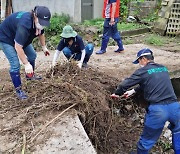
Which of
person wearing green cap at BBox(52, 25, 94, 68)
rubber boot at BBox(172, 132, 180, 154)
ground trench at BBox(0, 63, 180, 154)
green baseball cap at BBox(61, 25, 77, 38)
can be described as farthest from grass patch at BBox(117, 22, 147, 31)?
rubber boot at BBox(172, 132, 180, 154)

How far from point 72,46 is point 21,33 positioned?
1.67 metres

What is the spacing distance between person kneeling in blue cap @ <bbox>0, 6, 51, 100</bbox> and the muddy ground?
296 millimetres

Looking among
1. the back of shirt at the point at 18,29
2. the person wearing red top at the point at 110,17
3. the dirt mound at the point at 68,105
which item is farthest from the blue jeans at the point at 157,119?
the person wearing red top at the point at 110,17

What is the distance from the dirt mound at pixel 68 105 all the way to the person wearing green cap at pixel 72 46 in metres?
0.35

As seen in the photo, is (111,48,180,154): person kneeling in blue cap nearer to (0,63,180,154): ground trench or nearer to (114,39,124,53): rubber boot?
(0,63,180,154): ground trench

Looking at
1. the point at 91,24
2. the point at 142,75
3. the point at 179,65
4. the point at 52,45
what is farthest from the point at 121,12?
the point at 142,75

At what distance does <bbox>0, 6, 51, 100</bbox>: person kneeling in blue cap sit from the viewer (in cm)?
403

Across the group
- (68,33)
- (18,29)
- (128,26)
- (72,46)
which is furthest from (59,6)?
(18,29)

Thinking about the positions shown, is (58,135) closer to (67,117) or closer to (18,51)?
(67,117)

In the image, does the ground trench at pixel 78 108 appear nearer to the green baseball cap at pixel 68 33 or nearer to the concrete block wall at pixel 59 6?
the green baseball cap at pixel 68 33

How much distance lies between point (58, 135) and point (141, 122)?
8.25 ft

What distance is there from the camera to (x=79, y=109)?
4.04m

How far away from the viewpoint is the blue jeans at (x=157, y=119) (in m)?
3.92

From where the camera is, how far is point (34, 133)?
3.52m
